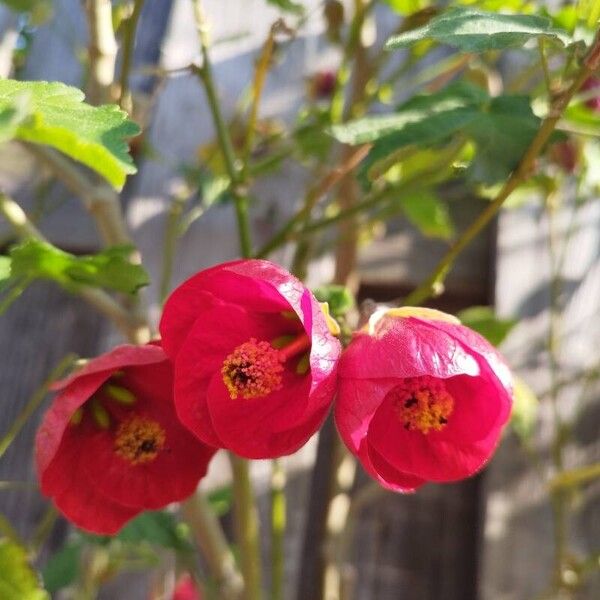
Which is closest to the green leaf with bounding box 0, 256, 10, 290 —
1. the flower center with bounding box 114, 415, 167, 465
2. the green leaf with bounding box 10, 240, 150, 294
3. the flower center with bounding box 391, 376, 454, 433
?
the green leaf with bounding box 10, 240, 150, 294

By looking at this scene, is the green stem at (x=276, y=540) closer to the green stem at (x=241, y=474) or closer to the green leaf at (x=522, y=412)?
the green stem at (x=241, y=474)

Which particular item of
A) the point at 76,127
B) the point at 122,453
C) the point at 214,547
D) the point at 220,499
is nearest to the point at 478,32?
the point at 76,127

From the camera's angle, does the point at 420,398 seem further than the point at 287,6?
No

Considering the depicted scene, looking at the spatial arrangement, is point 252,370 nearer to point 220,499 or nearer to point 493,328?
point 493,328

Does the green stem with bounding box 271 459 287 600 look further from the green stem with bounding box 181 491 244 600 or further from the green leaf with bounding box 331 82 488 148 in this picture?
the green leaf with bounding box 331 82 488 148

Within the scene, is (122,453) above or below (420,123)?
below

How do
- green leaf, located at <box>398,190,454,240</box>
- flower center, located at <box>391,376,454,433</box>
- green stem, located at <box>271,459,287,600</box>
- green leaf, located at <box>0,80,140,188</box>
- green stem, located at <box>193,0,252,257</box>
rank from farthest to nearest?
green leaf, located at <box>398,190,454,240</box> → green stem, located at <box>271,459,287,600</box> → green stem, located at <box>193,0,252,257</box> → flower center, located at <box>391,376,454,433</box> → green leaf, located at <box>0,80,140,188</box>

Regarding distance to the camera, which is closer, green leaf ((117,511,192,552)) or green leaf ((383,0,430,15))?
green leaf ((117,511,192,552))
